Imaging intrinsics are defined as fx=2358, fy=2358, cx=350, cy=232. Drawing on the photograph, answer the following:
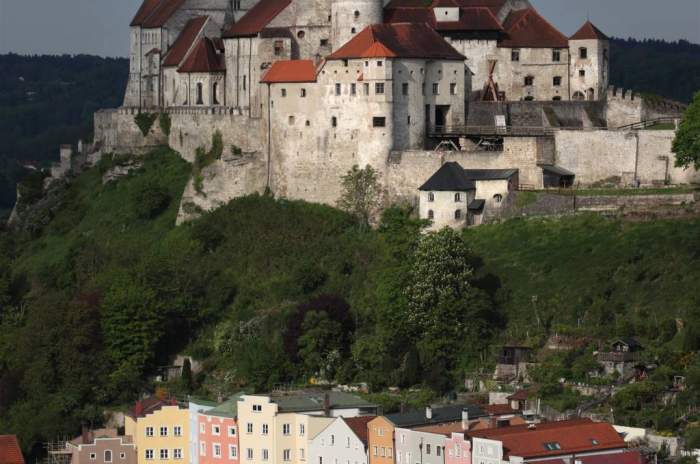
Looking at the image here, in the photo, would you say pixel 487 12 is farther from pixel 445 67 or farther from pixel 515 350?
pixel 515 350

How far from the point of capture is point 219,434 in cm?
8881

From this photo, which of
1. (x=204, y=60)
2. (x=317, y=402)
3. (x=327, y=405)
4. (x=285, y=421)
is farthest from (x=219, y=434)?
(x=204, y=60)

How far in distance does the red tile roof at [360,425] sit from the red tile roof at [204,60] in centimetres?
3265

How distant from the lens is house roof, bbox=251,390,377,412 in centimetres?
8644

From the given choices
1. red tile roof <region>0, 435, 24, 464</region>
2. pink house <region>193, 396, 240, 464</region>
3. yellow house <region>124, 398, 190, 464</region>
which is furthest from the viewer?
yellow house <region>124, 398, 190, 464</region>

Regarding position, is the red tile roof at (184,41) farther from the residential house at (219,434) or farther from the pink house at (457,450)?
the pink house at (457,450)

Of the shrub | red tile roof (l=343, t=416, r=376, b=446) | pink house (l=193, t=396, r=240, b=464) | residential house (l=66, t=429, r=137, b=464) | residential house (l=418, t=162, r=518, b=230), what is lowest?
residential house (l=66, t=429, r=137, b=464)

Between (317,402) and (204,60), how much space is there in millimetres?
30051

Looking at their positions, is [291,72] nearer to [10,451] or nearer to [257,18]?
[257,18]

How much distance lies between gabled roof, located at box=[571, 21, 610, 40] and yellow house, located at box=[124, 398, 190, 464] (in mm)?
26642

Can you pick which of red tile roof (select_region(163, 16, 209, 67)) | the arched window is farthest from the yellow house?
red tile roof (select_region(163, 16, 209, 67))

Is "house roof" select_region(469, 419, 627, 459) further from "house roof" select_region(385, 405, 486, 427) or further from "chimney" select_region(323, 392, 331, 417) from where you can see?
"chimney" select_region(323, 392, 331, 417)

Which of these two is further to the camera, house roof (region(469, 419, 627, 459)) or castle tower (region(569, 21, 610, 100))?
castle tower (region(569, 21, 610, 100))

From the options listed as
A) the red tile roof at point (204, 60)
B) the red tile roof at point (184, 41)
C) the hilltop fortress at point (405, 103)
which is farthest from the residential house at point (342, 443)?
the red tile roof at point (184, 41)
